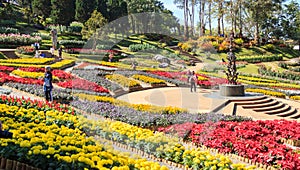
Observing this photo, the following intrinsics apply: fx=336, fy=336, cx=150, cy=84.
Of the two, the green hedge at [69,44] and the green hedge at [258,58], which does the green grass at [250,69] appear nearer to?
the green hedge at [258,58]

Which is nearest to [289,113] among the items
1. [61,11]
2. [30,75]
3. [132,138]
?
[132,138]

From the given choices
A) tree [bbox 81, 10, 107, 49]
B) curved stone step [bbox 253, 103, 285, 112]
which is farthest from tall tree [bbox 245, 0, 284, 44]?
curved stone step [bbox 253, 103, 285, 112]

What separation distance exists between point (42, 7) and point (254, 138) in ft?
149

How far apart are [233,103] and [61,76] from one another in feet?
30.5

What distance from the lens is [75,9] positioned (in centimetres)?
4969

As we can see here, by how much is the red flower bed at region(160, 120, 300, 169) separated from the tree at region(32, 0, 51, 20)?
43.4 meters

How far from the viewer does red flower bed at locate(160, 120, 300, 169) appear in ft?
24.4

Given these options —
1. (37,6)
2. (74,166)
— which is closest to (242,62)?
(37,6)

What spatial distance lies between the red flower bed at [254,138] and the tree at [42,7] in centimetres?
4337

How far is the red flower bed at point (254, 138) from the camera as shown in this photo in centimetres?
745

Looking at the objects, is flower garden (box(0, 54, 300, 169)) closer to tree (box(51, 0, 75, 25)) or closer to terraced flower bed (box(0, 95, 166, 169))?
terraced flower bed (box(0, 95, 166, 169))

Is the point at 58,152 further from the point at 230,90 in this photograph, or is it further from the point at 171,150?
the point at 230,90

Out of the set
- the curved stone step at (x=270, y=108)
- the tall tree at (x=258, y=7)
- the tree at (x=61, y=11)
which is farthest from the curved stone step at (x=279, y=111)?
the tall tree at (x=258, y=7)

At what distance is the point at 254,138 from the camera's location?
9125 millimetres
